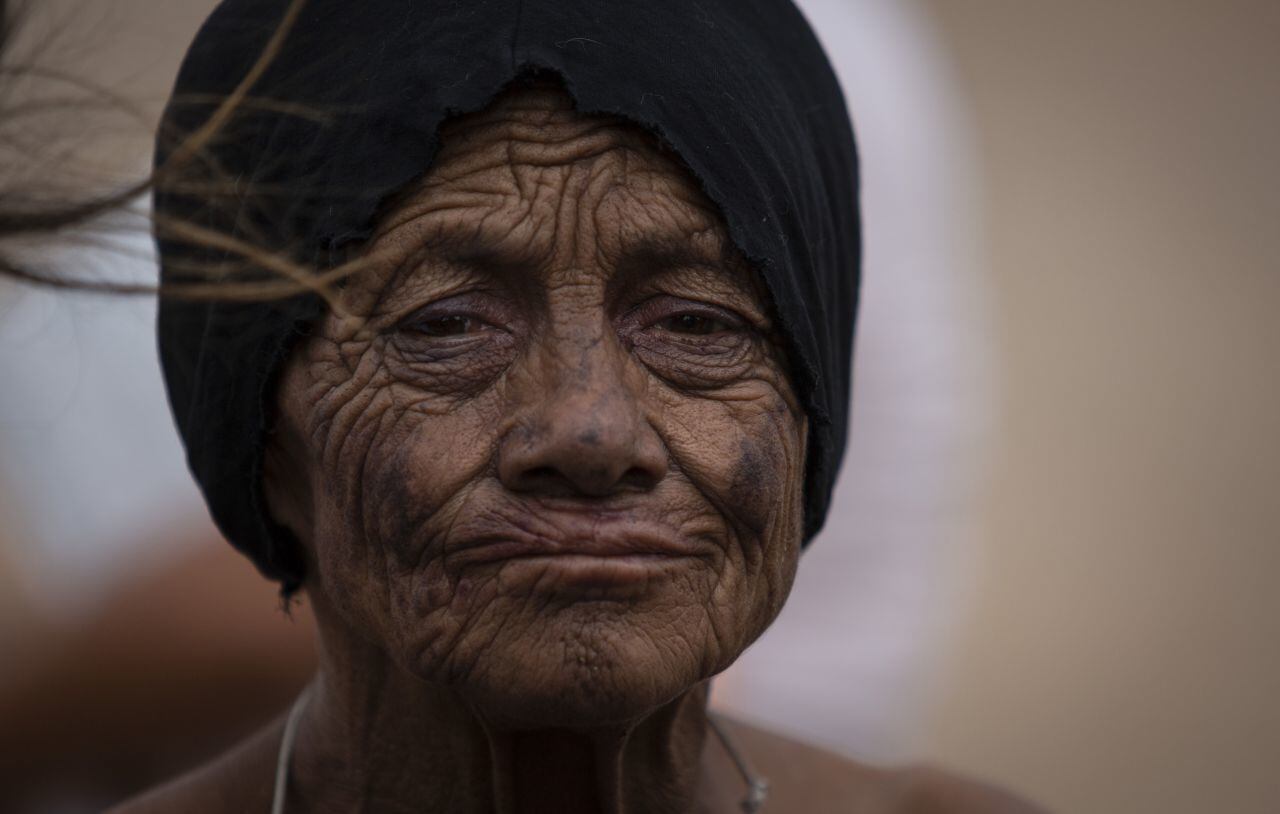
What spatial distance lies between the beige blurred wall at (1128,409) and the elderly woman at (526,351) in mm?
3975

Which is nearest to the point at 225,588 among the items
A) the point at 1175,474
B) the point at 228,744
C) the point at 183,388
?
the point at 228,744

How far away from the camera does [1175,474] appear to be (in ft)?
26.9

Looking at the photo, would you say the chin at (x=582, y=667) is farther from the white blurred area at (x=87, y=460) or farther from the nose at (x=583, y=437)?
the white blurred area at (x=87, y=460)

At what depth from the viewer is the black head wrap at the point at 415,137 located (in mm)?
2676

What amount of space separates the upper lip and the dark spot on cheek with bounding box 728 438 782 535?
0.16 metres

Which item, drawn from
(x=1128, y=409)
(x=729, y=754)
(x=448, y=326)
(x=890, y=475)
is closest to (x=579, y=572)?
(x=448, y=326)

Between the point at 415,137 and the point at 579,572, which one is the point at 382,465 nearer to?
the point at 579,572

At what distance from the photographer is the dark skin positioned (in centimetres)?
255

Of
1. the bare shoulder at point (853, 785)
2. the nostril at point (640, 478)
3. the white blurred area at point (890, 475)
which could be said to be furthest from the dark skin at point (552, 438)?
the white blurred area at point (890, 475)

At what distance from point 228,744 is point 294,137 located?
7.81 ft

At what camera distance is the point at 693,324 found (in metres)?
2.77

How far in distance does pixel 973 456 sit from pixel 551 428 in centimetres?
416

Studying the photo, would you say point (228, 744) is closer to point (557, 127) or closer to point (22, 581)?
point (22, 581)

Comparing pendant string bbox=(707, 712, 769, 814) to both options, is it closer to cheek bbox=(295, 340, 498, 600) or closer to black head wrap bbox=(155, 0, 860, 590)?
black head wrap bbox=(155, 0, 860, 590)
